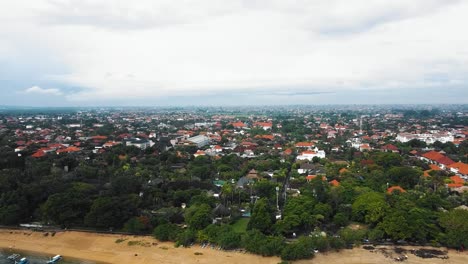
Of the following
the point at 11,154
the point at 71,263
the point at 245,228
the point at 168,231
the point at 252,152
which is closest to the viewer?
the point at 71,263

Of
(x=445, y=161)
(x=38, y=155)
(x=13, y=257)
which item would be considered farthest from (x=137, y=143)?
(x=445, y=161)

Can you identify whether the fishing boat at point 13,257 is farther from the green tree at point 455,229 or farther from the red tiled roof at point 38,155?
the green tree at point 455,229

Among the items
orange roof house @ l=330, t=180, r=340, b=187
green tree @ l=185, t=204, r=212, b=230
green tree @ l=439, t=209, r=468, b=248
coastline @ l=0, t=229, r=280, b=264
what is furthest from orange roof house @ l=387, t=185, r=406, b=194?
green tree @ l=185, t=204, r=212, b=230

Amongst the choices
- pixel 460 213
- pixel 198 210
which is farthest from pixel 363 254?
pixel 198 210

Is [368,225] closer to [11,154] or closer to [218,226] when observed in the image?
[218,226]

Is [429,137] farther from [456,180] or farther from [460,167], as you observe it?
[456,180]

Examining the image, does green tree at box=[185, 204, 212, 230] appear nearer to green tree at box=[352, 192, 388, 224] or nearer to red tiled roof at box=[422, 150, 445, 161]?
green tree at box=[352, 192, 388, 224]

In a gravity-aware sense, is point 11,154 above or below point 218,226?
above
